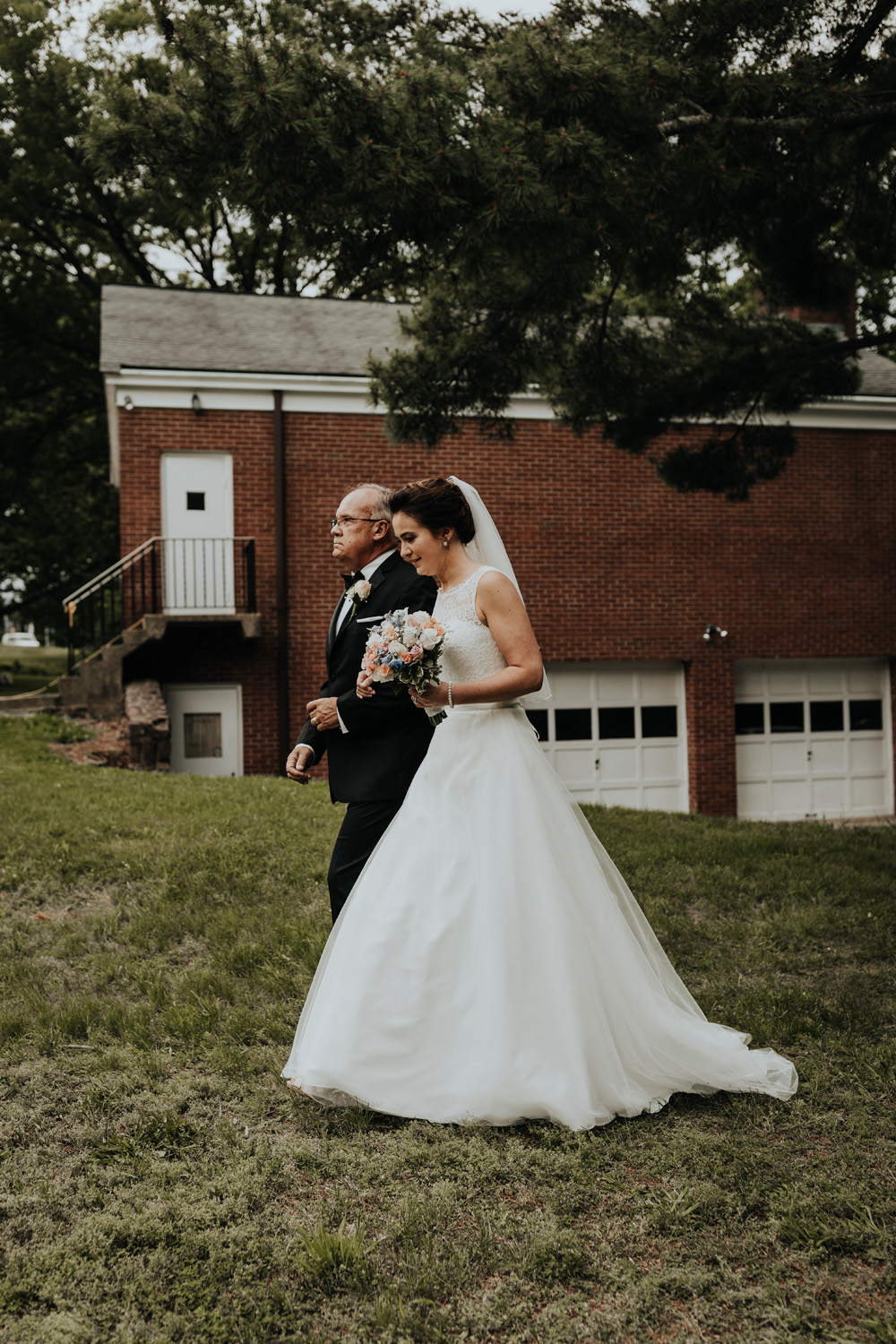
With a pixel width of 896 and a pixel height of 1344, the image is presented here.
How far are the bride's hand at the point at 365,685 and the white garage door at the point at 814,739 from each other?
13.0 meters

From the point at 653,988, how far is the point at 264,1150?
1412 millimetres

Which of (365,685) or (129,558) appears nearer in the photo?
(365,685)

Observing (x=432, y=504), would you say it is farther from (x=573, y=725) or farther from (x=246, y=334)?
(x=246, y=334)

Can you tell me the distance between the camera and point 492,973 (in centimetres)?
319

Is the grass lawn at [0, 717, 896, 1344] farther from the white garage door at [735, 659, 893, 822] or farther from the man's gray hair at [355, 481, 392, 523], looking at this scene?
the white garage door at [735, 659, 893, 822]

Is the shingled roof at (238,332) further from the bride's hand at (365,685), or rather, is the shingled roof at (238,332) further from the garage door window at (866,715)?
the bride's hand at (365,685)

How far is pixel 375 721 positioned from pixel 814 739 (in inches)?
543

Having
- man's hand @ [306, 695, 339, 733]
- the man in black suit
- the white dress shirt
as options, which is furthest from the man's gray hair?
man's hand @ [306, 695, 339, 733]

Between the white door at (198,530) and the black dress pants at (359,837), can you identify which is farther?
the white door at (198,530)

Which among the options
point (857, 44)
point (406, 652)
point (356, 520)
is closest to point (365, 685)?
point (406, 652)

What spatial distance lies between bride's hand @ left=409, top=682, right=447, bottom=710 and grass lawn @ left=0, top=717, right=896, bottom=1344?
136cm

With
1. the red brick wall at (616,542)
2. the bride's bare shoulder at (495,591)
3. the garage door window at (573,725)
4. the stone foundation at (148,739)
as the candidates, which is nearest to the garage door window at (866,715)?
the red brick wall at (616,542)

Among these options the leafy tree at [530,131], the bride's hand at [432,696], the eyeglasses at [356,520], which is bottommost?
the bride's hand at [432,696]

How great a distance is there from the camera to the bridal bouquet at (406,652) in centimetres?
333
